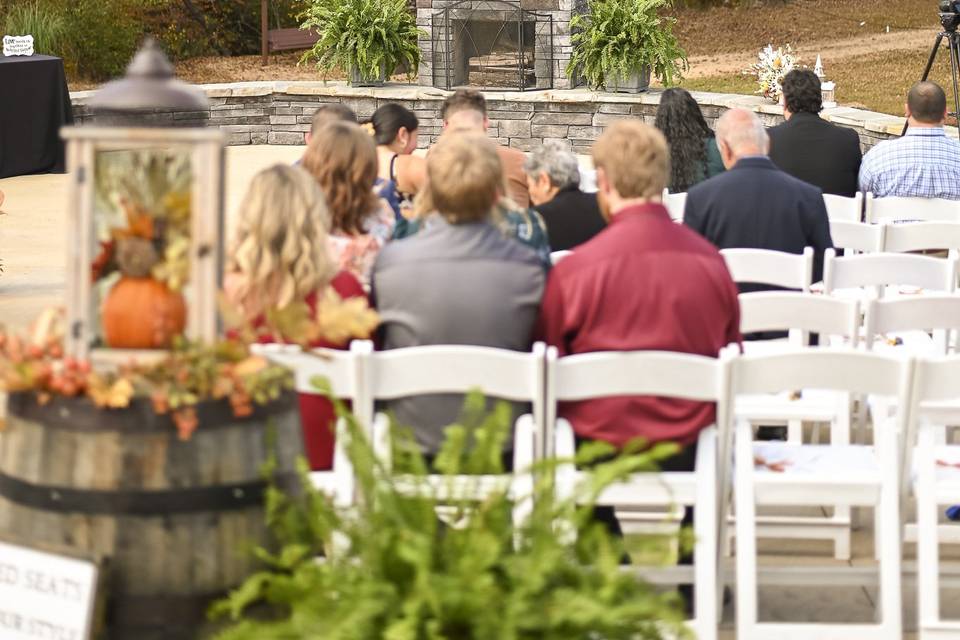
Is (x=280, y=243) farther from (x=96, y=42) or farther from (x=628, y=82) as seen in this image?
(x=96, y=42)

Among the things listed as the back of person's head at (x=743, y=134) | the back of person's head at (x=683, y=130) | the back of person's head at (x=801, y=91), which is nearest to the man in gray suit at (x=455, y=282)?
the back of person's head at (x=743, y=134)

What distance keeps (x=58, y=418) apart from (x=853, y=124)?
907 centimetres

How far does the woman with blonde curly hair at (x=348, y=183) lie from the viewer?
4.26 meters

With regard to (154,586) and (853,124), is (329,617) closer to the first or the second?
(154,586)

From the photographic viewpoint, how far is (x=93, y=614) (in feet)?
8.57

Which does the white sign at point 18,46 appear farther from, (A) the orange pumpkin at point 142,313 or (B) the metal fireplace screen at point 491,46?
(A) the orange pumpkin at point 142,313

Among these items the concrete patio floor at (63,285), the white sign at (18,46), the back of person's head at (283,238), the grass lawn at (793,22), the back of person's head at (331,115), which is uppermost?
the grass lawn at (793,22)

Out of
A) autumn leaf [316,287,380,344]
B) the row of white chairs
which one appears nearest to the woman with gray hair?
the row of white chairs

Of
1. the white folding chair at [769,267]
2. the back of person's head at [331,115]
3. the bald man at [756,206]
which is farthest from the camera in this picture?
the back of person's head at [331,115]

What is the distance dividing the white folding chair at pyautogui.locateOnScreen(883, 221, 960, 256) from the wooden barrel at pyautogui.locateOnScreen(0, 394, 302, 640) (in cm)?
348

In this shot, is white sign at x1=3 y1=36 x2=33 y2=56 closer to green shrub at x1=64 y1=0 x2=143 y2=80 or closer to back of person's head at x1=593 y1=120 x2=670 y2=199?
green shrub at x1=64 y1=0 x2=143 y2=80

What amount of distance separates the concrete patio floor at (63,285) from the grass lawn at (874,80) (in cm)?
588

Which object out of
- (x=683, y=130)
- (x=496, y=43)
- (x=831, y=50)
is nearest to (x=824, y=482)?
(x=683, y=130)

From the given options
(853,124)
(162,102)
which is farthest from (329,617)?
(853,124)
